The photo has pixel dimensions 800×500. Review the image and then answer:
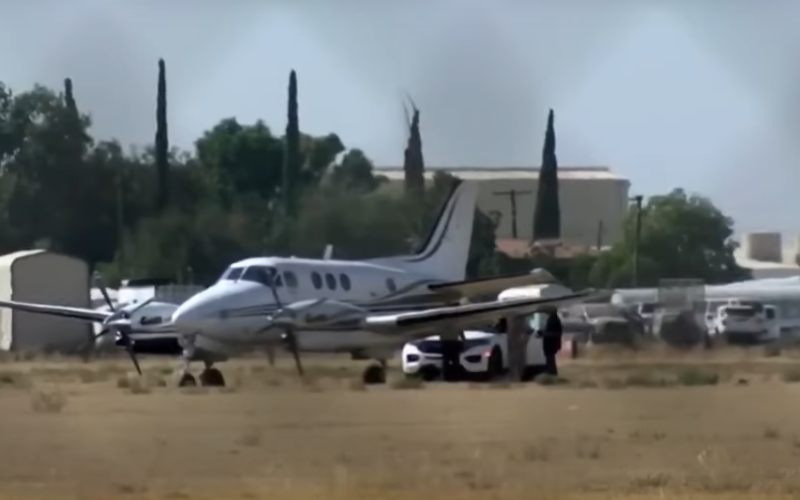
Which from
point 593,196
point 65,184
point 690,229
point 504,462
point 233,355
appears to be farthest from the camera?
point 593,196

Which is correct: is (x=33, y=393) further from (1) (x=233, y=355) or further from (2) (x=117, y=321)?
(2) (x=117, y=321)

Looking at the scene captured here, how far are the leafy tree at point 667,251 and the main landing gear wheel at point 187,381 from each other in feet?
88.6

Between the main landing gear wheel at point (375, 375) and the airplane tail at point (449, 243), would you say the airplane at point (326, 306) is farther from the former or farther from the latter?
the airplane tail at point (449, 243)

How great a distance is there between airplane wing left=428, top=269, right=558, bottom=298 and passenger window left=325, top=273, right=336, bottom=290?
3798 mm

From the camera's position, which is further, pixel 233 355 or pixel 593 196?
pixel 593 196

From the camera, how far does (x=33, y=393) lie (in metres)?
34.9

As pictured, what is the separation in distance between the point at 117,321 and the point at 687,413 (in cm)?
2147

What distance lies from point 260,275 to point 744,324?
3376 centimetres

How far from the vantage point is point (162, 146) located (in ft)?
96.3

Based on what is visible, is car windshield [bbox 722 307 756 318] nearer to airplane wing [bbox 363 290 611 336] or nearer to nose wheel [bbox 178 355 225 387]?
airplane wing [bbox 363 290 611 336]

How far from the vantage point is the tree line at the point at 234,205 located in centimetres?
2616

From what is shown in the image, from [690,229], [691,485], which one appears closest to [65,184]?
[691,485]

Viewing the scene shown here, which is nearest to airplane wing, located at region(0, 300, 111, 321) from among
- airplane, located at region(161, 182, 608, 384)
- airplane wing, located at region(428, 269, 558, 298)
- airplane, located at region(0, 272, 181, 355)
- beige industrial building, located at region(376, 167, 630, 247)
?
airplane, located at region(0, 272, 181, 355)

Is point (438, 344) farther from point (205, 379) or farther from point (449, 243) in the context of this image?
point (449, 243)
